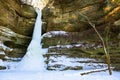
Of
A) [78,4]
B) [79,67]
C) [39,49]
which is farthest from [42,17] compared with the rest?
[79,67]

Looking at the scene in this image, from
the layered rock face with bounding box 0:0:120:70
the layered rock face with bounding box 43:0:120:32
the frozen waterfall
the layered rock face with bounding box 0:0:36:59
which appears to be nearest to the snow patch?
the layered rock face with bounding box 0:0:120:70

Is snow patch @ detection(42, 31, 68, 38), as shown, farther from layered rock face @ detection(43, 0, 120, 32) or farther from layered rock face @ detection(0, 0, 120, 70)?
layered rock face @ detection(43, 0, 120, 32)

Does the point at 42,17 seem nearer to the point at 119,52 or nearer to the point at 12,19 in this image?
the point at 12,19

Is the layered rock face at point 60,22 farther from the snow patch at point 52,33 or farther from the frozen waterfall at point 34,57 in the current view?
Result: the frozen waterfall at point 34,57

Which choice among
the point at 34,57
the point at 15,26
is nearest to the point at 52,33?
the point at 34,57

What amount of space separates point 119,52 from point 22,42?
10183 mm

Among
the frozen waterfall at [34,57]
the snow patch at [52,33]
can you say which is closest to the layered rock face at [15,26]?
the frozen waterfall at [34,57]

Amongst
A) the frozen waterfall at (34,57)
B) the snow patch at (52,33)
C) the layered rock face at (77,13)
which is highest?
the layered rock face at (77,13)

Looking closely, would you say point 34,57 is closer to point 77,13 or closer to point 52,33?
point 52,33

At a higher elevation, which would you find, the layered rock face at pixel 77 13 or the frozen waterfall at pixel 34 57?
the layered rock face at pixel 77 13

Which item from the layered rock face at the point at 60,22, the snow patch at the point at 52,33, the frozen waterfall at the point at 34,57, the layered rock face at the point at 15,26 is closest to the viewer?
the frozen waterfall at the point at 34,57

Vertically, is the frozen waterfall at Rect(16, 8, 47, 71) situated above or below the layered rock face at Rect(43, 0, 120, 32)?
below

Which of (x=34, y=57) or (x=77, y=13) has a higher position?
(x=77, y=13)

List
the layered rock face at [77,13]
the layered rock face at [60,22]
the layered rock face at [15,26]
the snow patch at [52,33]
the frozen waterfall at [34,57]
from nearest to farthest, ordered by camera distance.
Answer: the frozen waterfall at [34,57] < the layered rock face at [60,22] < the layered rock face at [15,26] < the snow patch at [52,33] < the layered rock face at [77,13]
